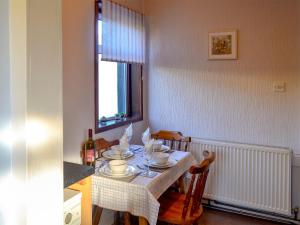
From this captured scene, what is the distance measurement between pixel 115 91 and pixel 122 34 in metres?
0.55

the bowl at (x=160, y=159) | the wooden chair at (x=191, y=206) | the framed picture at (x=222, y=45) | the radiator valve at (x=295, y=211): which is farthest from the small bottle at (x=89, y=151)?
the radiator valve at (x=295, y=211)

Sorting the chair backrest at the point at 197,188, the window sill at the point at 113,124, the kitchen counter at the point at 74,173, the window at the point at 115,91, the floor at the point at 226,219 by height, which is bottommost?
the floor at the point at 226,219

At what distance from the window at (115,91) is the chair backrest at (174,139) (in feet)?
1.07

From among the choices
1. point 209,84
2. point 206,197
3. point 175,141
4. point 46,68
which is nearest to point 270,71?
point 209,84

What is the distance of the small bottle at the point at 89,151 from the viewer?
7.27 ft

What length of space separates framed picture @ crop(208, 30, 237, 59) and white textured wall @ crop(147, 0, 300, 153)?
0.18 feet

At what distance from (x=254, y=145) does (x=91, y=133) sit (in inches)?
58.9

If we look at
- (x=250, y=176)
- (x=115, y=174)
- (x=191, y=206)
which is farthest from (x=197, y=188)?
(x=250, y=176)

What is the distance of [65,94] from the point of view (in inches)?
84.5

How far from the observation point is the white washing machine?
121 centimetres

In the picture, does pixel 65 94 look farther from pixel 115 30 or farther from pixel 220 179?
pixel 220 179

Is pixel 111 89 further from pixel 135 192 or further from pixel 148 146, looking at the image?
pixel 135 192

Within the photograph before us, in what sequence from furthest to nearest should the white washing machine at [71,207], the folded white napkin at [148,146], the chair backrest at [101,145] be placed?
the chair backrest at [101,145] → the folded white napkin at [148,146] → the white washing machine at [71,207]

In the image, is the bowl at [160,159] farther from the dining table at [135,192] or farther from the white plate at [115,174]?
the white plate at [115,174]
